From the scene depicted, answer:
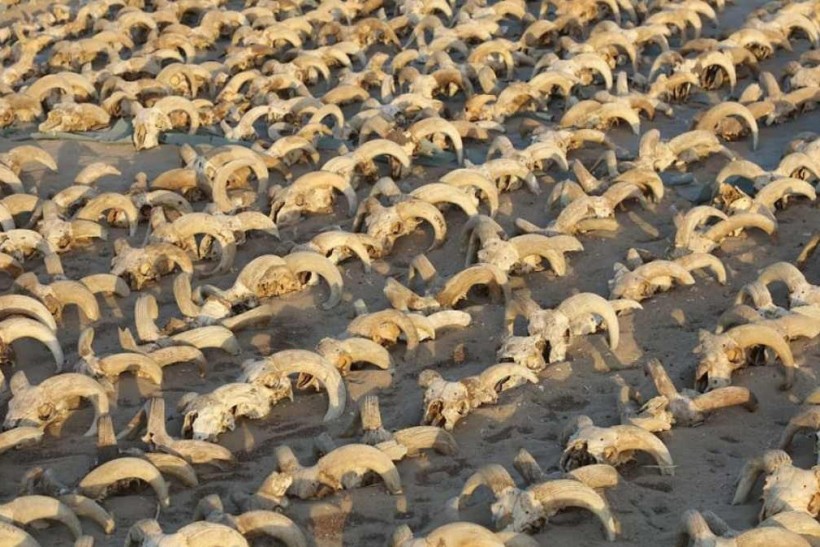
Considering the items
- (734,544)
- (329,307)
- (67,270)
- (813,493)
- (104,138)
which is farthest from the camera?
(104,138)

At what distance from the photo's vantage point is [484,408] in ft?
34.5

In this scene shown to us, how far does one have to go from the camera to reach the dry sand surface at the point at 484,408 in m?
9.22

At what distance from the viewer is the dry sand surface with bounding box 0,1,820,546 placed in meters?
9.22

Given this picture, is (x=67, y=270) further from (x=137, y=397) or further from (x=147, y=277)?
(x=137, y=397)

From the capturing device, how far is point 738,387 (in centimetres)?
1020

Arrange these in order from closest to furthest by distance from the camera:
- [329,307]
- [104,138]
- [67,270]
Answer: [329,307]
[67,270]
[104,138]

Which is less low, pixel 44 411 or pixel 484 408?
pixel 484 408

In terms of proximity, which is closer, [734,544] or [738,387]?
[734,544]

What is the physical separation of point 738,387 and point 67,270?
21.9 feet

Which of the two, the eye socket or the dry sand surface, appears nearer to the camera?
the dry sand surface

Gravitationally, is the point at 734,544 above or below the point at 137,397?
above

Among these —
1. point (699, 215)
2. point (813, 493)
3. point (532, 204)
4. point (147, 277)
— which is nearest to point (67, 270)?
point (147, 277)

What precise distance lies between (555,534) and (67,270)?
651 centimetres

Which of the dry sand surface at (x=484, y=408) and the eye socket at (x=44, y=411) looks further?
the eye socket at (x=44, y=411)
